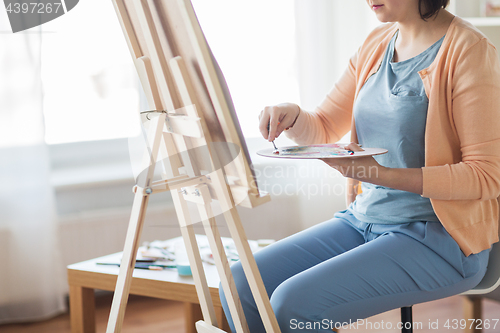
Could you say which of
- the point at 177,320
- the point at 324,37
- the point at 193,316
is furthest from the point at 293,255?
the point at 324,37

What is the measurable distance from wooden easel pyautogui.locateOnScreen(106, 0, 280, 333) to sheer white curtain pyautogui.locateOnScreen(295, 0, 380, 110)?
1745 mm

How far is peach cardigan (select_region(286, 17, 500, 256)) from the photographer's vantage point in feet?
3.08

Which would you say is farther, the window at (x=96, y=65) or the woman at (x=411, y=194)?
the window at (x=96, y=65)

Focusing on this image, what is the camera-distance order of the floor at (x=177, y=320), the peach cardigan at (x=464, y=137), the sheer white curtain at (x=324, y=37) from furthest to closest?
1. the sheer white curtain at (x=324, y=37)
2. the floor at (x=177, y=320)
3. the peach cardigan at (x=464, y=137)

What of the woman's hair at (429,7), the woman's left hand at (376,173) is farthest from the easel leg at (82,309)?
the woman's hair at (429,7)

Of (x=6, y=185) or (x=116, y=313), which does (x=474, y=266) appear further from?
(x=6, y=185)

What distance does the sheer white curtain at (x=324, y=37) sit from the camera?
2586mm

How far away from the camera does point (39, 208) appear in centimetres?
203

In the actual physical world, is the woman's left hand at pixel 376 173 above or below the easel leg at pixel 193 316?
above

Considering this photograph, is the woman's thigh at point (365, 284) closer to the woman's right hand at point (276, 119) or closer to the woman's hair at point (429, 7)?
the woman's right hand at point (276, 119)

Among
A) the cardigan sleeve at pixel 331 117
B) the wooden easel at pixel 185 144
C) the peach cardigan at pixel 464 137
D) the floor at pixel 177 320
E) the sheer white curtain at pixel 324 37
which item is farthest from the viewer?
the sheer white curtain at pixel 324 37

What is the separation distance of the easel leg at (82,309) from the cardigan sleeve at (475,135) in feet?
3.69

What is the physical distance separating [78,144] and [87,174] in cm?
14

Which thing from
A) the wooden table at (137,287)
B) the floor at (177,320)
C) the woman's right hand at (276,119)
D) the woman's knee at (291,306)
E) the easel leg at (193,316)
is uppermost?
the woman's right hand at (276,119)
